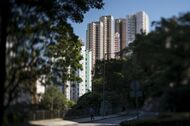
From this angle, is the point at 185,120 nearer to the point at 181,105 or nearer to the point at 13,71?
the point at 181,105

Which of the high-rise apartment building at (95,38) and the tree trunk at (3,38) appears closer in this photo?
the tree trunk at (3,38)

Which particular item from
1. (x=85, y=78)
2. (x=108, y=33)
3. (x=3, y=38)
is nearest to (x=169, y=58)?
(x=3, y=38)

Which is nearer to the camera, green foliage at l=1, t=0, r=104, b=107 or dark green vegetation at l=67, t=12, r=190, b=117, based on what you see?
dark green vegetation at l=67, t=12, r=190, b=117

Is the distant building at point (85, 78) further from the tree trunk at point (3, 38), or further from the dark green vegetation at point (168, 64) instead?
the dark green vegetation at point (168, 64)

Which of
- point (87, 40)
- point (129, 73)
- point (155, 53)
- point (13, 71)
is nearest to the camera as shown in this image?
point (155, 53)

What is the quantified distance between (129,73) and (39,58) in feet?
16.6

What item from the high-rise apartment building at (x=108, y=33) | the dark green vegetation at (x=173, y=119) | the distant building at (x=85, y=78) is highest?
the high-rise apartment building at (x=108, y=33)

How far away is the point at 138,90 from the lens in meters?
23.4

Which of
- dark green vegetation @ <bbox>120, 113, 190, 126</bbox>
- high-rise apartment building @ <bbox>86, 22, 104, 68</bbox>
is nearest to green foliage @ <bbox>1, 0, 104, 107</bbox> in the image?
dark green vegetation @ <bbox>120, 113, 190, 126</bbox>

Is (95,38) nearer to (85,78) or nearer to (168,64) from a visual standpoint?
(85,78)

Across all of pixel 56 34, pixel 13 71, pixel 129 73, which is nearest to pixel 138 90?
pixel 129 73

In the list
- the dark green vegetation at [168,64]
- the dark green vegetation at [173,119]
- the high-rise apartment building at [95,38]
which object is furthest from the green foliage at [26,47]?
the high-rise apartment building at [95,38]

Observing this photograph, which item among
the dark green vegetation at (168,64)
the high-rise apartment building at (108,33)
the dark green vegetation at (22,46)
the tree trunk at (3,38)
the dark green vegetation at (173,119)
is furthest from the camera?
the high-rise apartment building at (108,33)

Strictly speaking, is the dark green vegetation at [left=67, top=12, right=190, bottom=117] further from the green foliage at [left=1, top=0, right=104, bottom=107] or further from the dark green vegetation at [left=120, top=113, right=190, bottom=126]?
the green foliage at [left=1, top=0, right=104, bottom=107]
